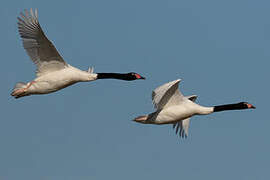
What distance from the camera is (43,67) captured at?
2678cm

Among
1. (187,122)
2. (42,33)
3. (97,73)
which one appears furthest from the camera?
(187,122)

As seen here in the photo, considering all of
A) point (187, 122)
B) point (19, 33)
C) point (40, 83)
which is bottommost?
point (187, 122)

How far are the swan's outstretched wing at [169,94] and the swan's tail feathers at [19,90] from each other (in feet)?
15.9

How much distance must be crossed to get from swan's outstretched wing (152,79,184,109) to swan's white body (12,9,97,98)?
8.55 ft

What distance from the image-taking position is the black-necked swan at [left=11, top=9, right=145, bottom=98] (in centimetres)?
2583

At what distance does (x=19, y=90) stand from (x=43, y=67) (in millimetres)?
1271

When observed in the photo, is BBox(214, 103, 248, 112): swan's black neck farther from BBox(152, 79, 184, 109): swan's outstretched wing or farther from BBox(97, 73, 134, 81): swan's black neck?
BBox(97, 73, 134, 81): swan's black neck

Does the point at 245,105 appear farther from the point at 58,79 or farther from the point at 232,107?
the point at 58,79

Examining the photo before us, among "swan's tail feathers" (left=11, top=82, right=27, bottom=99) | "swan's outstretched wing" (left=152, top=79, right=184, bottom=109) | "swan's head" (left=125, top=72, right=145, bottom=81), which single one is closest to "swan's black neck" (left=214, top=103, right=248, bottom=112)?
"swan's outstretched wing" (left=152, top=79, right=184, bottom=109)

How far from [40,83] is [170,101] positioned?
15.2 ft

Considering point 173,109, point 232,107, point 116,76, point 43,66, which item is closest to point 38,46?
point 43,66

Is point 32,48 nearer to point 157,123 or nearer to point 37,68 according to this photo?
point 37,68

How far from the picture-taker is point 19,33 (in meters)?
26.0

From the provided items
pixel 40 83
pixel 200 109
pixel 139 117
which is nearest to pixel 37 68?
pixel 40 83
